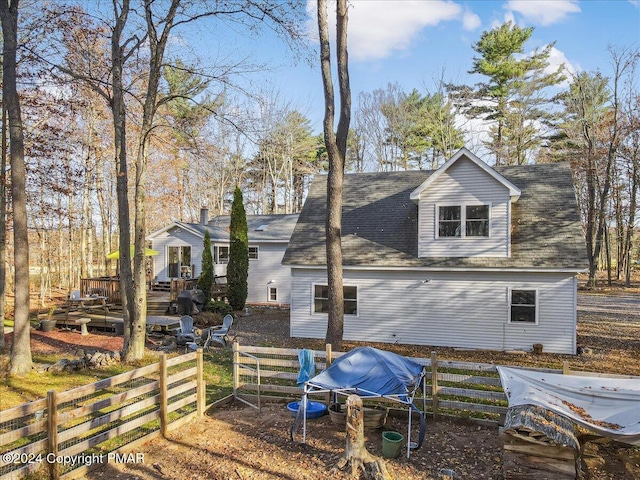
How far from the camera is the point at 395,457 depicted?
19.4ft

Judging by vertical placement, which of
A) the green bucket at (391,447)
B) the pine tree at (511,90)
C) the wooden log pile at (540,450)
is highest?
the pine tree at (511,90)

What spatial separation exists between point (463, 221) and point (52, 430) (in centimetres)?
1233

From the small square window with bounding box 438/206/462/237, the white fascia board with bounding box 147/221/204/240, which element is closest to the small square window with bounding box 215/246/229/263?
the white fascia board with bounding box 147/221/204/240

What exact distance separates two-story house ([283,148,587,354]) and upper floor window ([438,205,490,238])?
3 centimetres

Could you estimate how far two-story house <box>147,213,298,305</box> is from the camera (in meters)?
23.5

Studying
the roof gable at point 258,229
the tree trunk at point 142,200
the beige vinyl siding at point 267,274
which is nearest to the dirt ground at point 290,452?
the tree trunk at point 142,200

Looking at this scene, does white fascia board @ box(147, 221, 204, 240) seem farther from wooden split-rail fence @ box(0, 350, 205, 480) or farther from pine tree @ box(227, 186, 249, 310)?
wooden split-rail fence @ box(0, 350, 205, 480)

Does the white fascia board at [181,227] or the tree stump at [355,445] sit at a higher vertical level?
the white fascia board at [181,227]

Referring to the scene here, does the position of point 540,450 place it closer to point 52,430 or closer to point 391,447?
point 391,447

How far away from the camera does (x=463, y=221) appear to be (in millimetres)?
13844

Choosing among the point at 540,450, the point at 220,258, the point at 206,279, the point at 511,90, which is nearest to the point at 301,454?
the point at 540,450

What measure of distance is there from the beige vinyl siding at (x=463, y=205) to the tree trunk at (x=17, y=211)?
37.5 ft

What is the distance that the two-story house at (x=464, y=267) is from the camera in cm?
→ 1290

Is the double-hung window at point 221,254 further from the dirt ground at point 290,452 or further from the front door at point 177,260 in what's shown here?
the dirt ground at point 290,452
